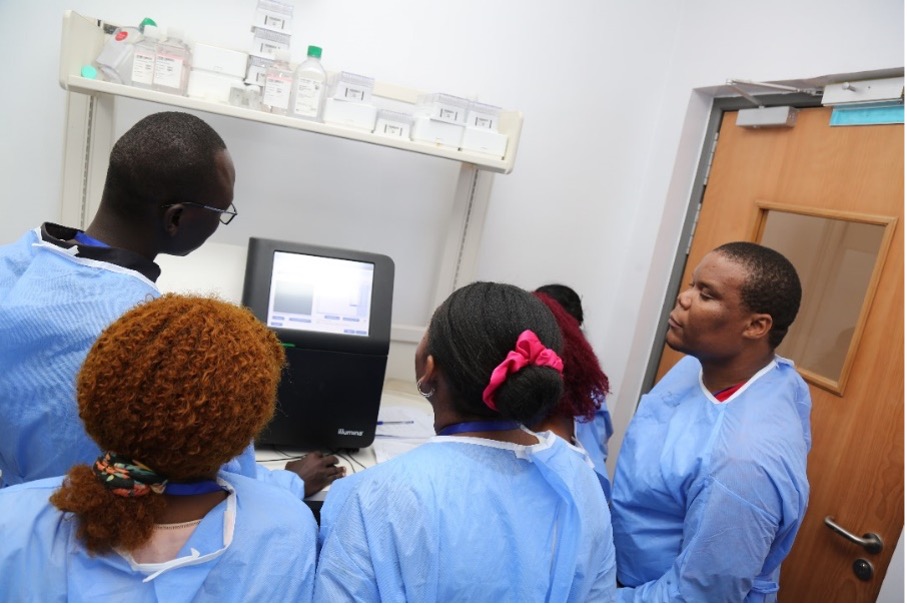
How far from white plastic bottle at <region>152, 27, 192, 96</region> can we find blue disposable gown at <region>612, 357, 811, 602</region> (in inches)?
55.1

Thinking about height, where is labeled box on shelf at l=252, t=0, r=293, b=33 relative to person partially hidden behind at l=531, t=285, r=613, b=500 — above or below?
above

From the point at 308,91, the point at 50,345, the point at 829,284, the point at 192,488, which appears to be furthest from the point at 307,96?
the point at 829,284

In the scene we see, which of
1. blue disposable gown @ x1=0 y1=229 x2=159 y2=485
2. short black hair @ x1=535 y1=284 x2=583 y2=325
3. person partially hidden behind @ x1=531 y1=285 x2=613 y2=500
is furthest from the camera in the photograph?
short black hair @ x1=535 y1=284 x2=583 y2=325

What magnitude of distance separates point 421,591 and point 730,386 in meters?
0.88

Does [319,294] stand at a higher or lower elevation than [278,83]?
lower

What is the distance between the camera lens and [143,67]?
1.57m

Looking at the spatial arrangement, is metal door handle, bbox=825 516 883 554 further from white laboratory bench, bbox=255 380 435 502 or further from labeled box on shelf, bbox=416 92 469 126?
labeled box on shelf, bbox=416 92 469 126

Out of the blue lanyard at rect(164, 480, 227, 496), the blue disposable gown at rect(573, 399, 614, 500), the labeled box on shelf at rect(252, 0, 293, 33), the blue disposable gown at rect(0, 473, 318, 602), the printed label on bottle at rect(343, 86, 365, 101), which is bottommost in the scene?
the blue disposable gown at rect(573, 399, 614, 500)

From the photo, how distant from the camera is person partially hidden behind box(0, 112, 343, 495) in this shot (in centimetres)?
93

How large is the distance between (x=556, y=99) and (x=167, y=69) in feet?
4.14

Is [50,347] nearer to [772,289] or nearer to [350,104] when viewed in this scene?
[350,104]

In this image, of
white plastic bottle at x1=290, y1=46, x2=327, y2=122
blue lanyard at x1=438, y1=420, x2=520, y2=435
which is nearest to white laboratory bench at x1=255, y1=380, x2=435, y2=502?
blue lanyard at x1=438, y1=420, x2=520, y2=435

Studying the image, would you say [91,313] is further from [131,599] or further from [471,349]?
[471,349]

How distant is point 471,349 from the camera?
88cm
